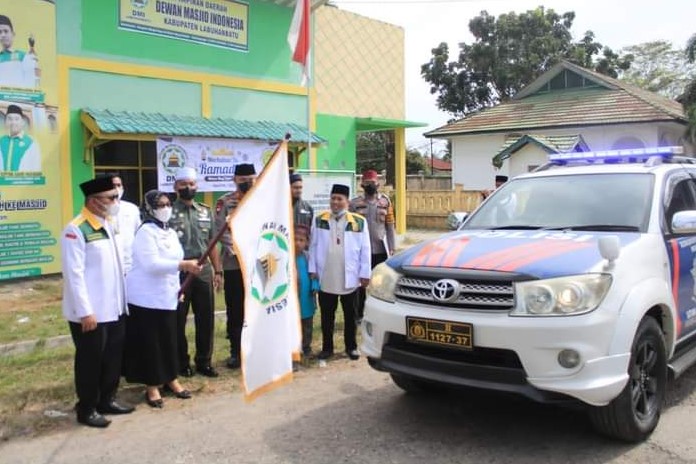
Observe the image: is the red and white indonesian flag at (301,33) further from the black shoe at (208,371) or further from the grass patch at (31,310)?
the black shoe at (208,371)

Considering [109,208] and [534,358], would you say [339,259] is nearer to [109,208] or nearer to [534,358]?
[109,208]

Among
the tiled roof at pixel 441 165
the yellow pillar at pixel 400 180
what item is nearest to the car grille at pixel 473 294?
the yellow pillar at pixel 400 180

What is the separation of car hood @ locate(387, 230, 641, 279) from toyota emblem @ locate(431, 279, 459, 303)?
0.13m

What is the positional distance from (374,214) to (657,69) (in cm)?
4408

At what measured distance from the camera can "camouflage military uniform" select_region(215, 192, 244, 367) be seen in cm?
620

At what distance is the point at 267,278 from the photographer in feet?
15.3

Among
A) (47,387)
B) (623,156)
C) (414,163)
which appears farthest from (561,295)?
(414,163)

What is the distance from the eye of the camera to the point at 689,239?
203 inches

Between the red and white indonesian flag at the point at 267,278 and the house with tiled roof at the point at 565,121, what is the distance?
1848 cm

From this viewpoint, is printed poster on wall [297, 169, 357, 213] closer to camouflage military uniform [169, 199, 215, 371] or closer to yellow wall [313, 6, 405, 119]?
camouflage military uniform [169, 199, 215, 371]

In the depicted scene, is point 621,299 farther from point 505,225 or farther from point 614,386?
point 505,225

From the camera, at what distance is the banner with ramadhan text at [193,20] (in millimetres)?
11922

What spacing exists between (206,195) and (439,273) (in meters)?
9.57

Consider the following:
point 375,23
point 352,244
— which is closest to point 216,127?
point 375,23
